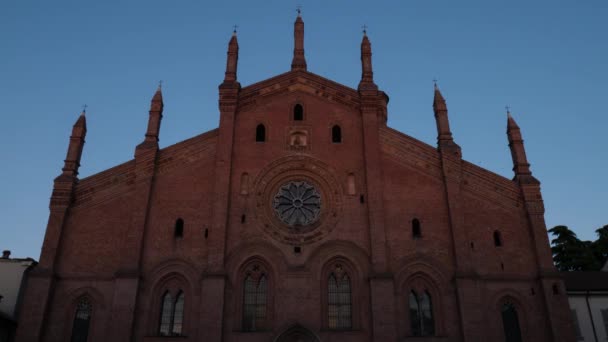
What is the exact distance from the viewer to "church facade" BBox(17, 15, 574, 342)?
951 inches

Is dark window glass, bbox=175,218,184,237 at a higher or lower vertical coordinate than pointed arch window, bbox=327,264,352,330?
higher

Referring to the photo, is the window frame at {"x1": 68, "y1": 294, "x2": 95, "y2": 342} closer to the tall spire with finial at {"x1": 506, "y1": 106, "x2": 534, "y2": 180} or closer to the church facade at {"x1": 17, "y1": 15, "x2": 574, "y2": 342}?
the church facade at {"x1": 17, "y1": 15, "x2": 574, "y2": 342}

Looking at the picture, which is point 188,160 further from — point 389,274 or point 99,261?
point 389,274

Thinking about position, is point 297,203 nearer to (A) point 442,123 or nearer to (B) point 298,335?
(B) point 298,335

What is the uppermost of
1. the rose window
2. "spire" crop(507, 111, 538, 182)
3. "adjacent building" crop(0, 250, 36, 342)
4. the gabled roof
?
the gabled roof

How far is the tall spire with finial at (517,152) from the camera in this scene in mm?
27641

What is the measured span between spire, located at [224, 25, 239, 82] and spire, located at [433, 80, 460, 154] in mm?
11050

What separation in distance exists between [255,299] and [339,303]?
381 centimetres

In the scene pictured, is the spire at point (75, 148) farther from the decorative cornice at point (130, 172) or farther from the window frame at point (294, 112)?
the window frame at point (294, 112)

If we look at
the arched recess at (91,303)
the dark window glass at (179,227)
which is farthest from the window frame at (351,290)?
the arched recess at (91,303)

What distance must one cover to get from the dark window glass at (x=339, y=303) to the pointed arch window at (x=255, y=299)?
2.93 m

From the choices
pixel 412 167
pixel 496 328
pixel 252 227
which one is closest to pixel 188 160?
pixel 252 227

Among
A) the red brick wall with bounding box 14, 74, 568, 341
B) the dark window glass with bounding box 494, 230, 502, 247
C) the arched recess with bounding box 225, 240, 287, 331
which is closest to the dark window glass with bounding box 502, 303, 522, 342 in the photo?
the red brick wall with bounding box 14, 74, 568, 341

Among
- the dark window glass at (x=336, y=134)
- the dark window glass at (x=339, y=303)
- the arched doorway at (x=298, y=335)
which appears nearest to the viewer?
the arched doorway at (x=298, y=335)
